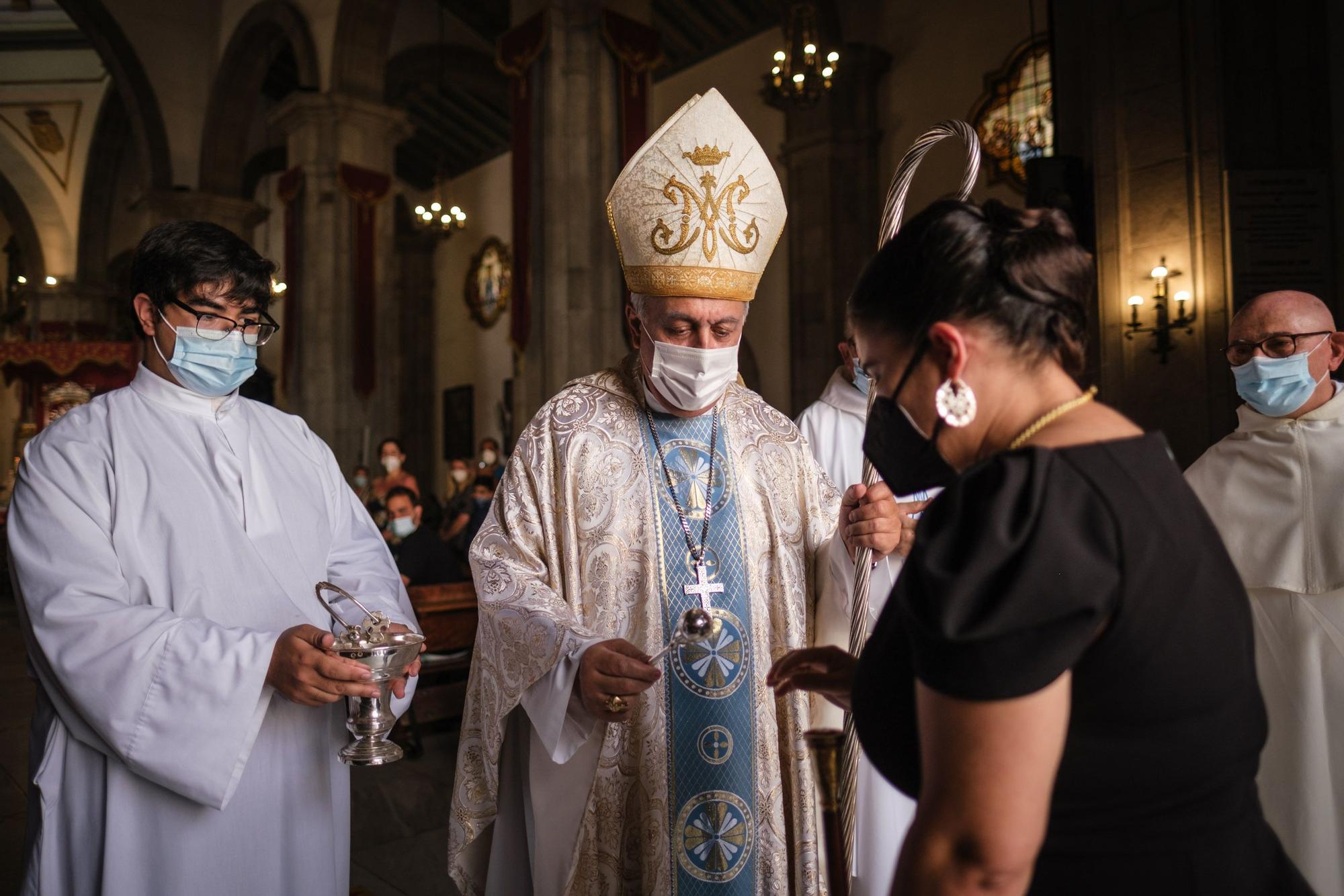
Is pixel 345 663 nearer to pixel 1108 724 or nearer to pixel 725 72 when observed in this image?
pixel 1108 724

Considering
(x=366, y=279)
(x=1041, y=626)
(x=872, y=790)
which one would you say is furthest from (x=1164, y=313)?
(x=366, y=279)

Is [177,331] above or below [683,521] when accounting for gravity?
above

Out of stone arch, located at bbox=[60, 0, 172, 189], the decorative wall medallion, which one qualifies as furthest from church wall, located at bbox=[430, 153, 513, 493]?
the decorative wall medallion

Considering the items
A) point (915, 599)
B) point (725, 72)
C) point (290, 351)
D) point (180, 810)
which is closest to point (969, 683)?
point (915, 599)

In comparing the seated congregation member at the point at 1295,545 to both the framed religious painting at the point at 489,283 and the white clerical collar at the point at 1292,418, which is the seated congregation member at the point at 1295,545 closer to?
the white clerical collar at the point at 1292,418

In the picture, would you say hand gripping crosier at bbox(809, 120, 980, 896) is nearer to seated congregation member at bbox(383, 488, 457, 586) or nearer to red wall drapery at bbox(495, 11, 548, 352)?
seated congregation member at bbox(383, 488, 457, 586)

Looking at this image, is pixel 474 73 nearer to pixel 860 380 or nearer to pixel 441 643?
pixel 441 643

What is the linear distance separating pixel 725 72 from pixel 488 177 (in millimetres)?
7088

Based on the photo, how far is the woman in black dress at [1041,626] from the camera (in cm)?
86

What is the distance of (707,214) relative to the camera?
2.08 m

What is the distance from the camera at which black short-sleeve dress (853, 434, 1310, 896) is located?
0.85 meters

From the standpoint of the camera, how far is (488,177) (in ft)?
62.9

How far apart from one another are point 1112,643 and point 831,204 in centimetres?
1058

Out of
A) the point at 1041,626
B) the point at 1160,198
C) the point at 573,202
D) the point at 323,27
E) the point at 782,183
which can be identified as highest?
the point at 323,27
